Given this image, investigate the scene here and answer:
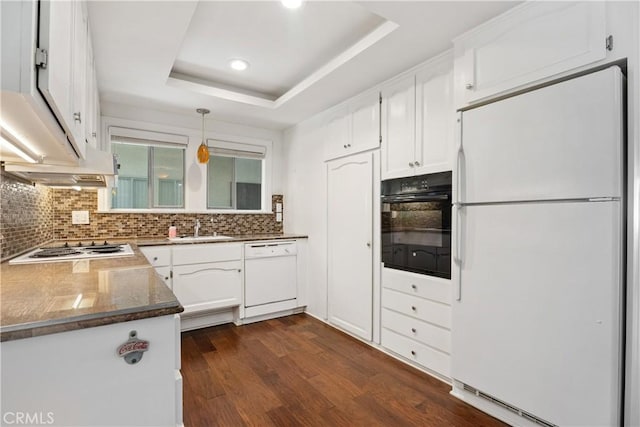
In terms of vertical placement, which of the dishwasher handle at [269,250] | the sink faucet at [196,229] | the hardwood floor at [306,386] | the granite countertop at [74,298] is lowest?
the hardwood floor at [306,386]

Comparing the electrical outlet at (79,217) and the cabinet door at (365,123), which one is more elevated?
the cabinet door at (365,123)

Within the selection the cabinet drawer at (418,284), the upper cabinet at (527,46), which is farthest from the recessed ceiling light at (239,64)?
the cabinet drawer at (418,284)

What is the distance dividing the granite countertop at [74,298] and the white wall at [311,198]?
2115 mm

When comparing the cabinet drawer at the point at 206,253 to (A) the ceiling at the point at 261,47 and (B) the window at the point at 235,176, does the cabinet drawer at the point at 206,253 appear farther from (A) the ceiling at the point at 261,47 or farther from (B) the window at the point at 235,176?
(A) the ceiling at the point at 261,47

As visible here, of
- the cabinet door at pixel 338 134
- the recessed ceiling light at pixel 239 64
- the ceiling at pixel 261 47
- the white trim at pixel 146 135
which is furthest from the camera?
the white trim at pixel 146 135

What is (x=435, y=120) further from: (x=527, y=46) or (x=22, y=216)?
(x=22, y=216)

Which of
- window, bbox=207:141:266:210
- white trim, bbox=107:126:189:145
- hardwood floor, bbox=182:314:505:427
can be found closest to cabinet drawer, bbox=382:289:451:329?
hardwood floor, bbox=182:314:505:427

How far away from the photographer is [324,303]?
3.47 metres

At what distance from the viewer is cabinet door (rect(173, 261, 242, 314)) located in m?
3.06

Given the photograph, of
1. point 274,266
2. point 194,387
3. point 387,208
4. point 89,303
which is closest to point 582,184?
point 387,208

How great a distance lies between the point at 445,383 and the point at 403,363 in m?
0.37

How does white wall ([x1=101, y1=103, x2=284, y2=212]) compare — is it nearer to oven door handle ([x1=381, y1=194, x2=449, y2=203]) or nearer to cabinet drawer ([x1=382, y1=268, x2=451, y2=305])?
oven door handle ([x1=381, y1=194, x2=449, y2=203])

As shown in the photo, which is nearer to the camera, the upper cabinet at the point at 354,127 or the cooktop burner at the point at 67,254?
the cooktop burner at the point at 67,254

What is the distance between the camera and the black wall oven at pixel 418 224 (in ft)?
7.32
